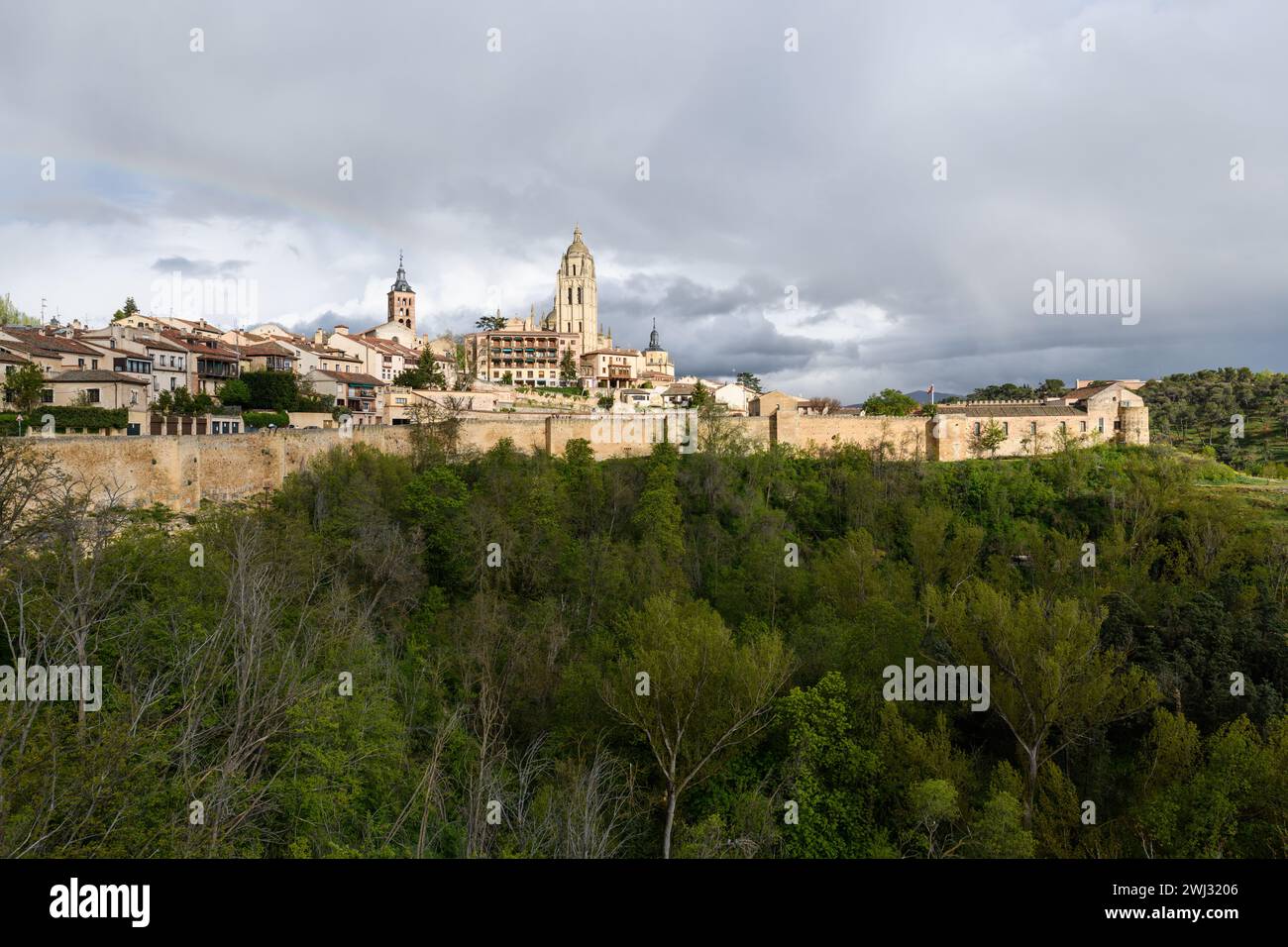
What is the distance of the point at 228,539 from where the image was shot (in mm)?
22969

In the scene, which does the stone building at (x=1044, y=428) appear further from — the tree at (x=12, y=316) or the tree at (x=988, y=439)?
the tree at (x=12, y=316)

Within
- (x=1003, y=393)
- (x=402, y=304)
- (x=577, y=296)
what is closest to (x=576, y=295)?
(x=577, y=296)

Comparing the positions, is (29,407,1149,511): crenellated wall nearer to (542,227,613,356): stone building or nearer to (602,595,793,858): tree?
(602,595,793,858): tree

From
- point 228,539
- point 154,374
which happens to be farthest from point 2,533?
point 154,374

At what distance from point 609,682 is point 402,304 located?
94.4 m

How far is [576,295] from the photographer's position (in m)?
98.1

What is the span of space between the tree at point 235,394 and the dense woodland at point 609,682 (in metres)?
12.4

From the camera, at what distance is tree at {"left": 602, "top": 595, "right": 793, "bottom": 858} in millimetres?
16953

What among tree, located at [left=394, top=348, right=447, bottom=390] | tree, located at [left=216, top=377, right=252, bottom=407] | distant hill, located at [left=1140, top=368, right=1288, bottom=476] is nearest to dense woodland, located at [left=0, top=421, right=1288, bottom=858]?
tree, located at [left=216, top=377, right=252, bottom=407]

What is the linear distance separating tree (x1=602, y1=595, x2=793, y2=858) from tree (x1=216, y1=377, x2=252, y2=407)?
3353 cm

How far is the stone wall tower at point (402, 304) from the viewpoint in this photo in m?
101
